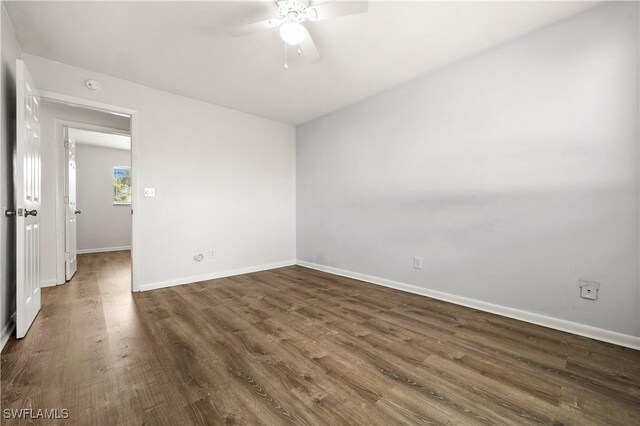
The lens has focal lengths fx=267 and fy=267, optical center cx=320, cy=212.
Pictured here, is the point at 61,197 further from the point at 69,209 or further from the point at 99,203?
the point at 99,203

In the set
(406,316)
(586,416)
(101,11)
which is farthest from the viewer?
(406,316)

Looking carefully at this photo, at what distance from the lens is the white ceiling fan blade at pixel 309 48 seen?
6.81 ft

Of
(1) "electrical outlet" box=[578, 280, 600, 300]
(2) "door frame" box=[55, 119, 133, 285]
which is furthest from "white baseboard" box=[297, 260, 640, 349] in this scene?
(2) "door frame" box=[55, 119, 133, 285]

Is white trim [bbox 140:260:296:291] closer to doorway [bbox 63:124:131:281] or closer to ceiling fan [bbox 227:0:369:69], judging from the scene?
ceiling fan [bbox 227:0:369:69]

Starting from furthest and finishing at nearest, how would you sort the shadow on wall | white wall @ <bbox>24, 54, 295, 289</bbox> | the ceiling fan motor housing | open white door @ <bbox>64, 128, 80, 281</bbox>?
1. open white door @ <bbox>64, 128, 80, 281</bbox>
2. white wall @ <bbox>24, 54, 295, 289</bbox>
3. the shadow on wall
4. the ceiling fan motor housing

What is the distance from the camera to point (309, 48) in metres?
2.16

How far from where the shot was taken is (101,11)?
2031 millimetres

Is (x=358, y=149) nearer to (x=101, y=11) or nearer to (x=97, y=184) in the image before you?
(x=101, y=11)

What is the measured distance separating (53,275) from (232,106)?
3210 millimetres

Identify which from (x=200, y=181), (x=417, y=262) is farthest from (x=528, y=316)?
(x=200, y=181)

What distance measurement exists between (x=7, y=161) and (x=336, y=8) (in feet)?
9.11

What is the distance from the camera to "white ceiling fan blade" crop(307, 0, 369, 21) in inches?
65.6

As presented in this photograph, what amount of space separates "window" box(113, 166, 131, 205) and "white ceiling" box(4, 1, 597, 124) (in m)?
4.71

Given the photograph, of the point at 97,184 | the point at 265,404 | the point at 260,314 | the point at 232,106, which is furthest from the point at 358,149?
the point at 97,184
